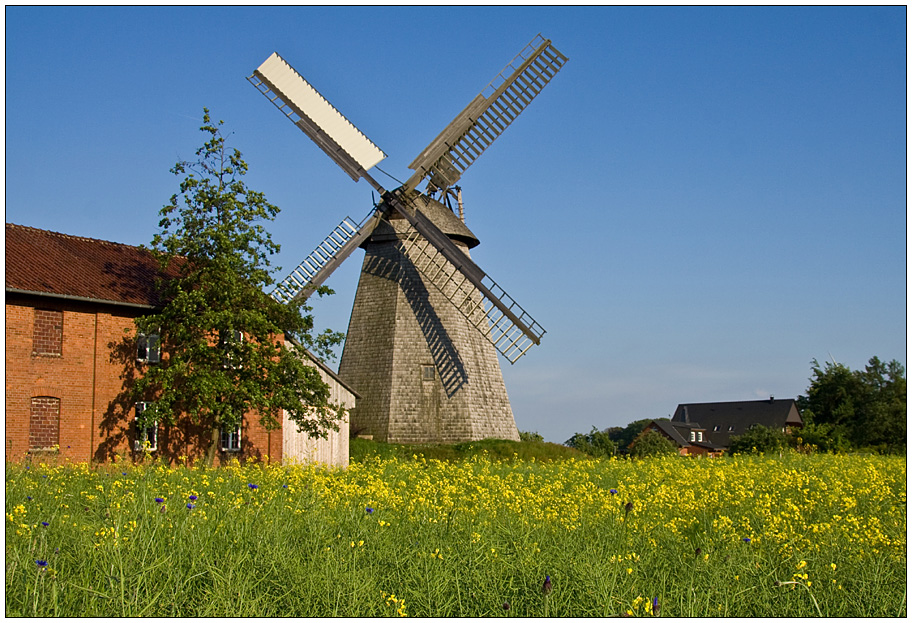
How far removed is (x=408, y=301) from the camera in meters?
27.7

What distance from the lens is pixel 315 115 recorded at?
2705cm

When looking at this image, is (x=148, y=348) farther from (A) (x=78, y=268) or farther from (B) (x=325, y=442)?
(B) (x=325, y=442)

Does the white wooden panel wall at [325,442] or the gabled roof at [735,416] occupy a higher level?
the gabled roof at [735,416]

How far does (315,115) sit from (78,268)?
29.2 ft

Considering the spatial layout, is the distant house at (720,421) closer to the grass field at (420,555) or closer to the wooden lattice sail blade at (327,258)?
the wooden lattice sail blade at (327,258)

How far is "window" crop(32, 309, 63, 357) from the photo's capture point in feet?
67.9

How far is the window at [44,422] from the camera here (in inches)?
800

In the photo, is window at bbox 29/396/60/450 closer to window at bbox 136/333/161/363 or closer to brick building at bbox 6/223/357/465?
brick building at bbox 6/223/357/465

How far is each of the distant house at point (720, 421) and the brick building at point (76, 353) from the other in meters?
57.9

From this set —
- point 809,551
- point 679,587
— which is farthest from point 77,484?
point 809,551

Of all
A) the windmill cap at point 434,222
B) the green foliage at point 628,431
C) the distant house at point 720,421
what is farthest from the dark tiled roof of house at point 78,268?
the green foliage at point 628,431

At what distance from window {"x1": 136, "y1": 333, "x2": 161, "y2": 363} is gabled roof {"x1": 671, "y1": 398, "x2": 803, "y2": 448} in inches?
2438

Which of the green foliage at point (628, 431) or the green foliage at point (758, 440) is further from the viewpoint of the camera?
the green foliage at point (628, 431)

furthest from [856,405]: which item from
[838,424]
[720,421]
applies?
[720,421]
